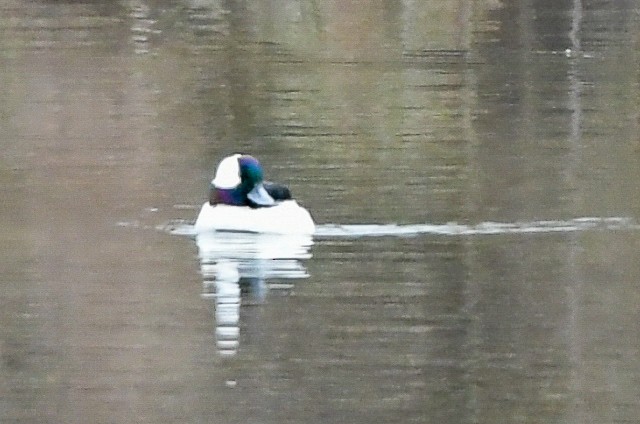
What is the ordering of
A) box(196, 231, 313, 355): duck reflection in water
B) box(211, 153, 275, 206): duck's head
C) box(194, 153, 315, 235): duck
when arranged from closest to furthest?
1. box(196, 231, 313, 355): duck reflection in water
2. box(194, 153, 315, 235): duck
3. box(211, 153, 275, 206): duck's head

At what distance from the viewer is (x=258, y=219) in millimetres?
15797

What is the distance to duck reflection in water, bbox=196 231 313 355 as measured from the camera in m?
12.7

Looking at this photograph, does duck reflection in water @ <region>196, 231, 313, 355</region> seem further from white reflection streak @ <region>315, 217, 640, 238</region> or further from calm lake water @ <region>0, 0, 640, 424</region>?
white reflection streak @ <region>315, 217, 640, 238</region>

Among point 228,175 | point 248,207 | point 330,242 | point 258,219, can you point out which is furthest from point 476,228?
point 228,175

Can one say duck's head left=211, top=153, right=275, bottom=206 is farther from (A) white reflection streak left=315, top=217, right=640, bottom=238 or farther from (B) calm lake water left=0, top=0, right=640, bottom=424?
(A) white reflection streak left=315, top=217, right=640, bottom=238

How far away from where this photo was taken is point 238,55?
2917 cm

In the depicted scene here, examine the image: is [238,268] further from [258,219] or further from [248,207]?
[248,207]

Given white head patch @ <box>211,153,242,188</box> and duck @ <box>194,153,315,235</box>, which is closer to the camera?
duck @ <box>194,153,315,235</box>

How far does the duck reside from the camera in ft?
50.5

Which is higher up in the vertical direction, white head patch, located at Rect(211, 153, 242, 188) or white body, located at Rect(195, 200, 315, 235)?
white head patch, located at Rect(211, 153, 242, 188)

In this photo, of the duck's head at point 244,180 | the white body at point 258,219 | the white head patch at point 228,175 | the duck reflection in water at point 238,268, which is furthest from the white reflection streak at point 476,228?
the white head patch at point 228,175

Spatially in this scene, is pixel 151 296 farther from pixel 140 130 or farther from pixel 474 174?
pixel 140 130

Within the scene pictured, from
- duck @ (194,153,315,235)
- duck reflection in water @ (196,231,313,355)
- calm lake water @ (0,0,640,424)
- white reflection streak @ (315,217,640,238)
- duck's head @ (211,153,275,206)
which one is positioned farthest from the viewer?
duck's head @ (211,153,275,206)

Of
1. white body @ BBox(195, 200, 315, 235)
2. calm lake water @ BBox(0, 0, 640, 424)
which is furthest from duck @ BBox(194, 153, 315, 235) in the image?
calm lake water @ BBox(0, 0, 640, 424)
